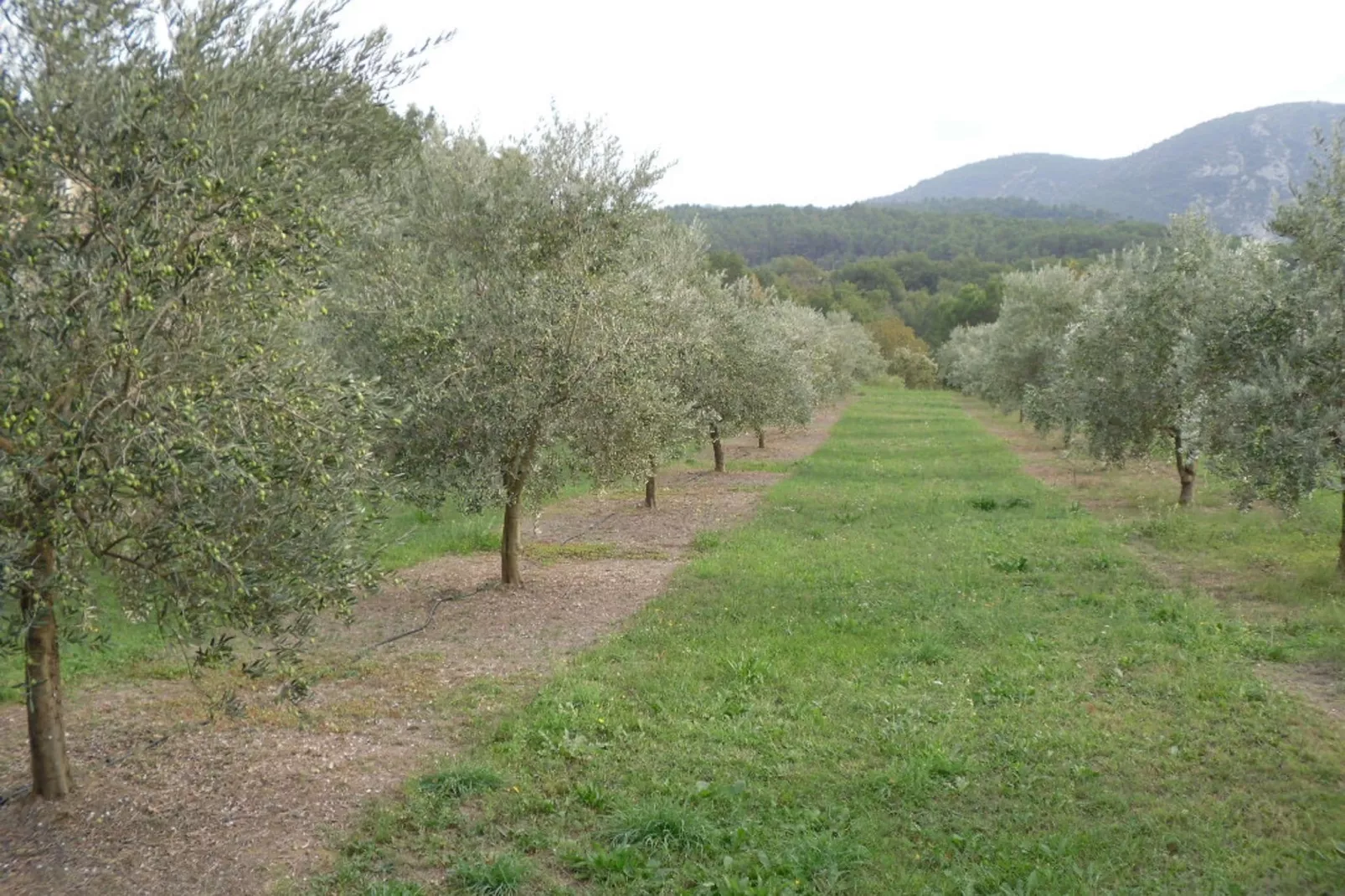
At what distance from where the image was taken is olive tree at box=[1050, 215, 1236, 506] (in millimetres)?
20234

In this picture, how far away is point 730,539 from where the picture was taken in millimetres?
19688

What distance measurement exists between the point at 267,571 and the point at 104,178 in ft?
8.69

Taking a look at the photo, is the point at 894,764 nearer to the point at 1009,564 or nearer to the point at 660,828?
the point at 660,828

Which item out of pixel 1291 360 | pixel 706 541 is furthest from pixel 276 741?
pixel 1291 360

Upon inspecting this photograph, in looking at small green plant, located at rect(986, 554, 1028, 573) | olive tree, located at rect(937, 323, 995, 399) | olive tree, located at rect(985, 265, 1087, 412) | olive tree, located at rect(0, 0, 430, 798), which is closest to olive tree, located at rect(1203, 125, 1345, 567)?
small green plant, located at rect(986, 554, 1028, 573)

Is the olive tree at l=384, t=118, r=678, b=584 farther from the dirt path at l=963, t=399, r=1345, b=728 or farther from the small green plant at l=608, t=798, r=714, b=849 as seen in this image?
the dirt path at l=963, t=399, r=1345, b=728

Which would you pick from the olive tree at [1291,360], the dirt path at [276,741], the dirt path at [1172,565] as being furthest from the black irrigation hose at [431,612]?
the olive tree at [1291,360]

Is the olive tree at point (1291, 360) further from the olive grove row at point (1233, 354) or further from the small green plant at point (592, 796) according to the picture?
the small green plant at point (592, 796)

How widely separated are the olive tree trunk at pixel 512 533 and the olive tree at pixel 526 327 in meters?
0.03

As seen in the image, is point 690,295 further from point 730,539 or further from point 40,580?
point 40,580

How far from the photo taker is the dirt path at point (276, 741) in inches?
254

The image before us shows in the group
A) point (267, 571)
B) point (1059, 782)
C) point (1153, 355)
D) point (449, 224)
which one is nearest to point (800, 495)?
point (1153, 355)

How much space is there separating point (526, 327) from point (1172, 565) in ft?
40.1

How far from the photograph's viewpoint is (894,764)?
8086 mm
